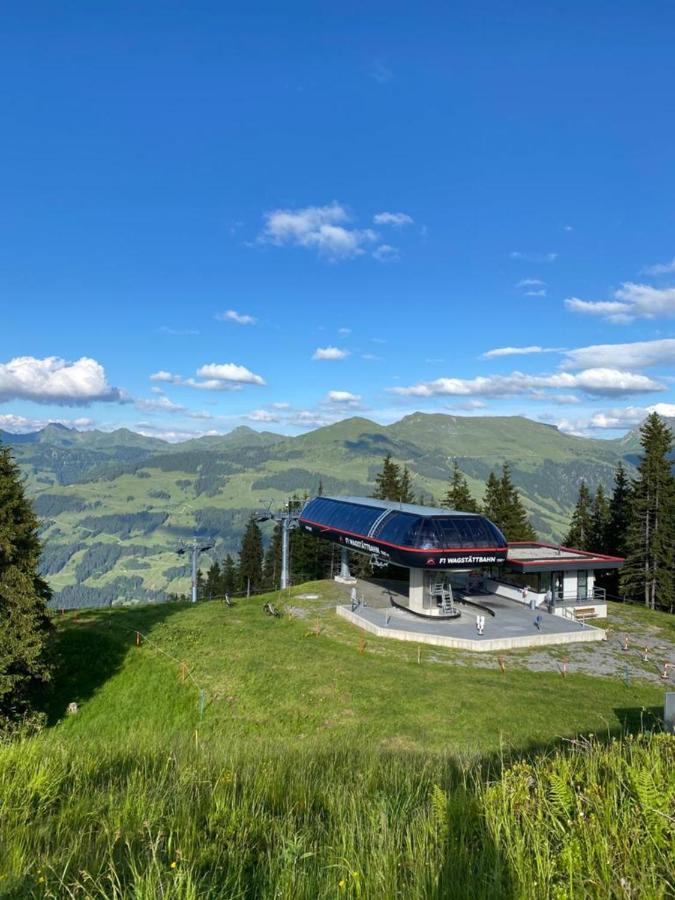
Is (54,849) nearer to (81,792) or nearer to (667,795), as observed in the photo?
(81,792)

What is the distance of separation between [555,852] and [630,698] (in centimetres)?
2595

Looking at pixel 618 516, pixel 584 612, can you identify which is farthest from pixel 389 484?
pixel 584 612

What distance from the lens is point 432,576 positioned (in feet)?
127

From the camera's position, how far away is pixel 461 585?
50750 mm

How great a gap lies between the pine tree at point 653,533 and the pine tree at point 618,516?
7411 mm

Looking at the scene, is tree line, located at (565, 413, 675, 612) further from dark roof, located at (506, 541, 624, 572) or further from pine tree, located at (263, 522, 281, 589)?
pine tree, located at (263, 522, 281, 589)

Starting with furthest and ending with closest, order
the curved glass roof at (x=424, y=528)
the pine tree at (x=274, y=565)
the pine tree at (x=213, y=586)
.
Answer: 1. the pine tree at (x=213, y=586)
2. the pine tree at (x=274, y=565)
3. the curved glass roof at (x=424, y=528)

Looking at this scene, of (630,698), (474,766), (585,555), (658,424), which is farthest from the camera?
(658,424)

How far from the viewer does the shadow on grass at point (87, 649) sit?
29.0 metres

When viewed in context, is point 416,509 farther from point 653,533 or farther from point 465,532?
point 653,533

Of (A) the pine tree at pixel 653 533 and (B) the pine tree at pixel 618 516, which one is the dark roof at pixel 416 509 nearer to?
(A) the pine tree at pixel 653 533

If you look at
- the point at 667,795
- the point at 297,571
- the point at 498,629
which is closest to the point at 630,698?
the point at 498,629

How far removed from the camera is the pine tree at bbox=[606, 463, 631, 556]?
6738cm

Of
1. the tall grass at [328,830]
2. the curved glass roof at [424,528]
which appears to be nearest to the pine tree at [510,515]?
the curved glass roof at [424,528]
